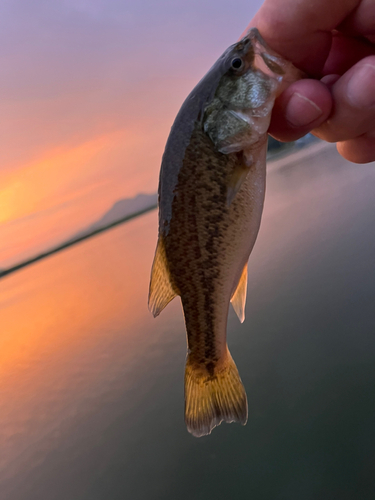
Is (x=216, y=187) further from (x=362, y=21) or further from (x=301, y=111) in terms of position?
(x=362, y=21)

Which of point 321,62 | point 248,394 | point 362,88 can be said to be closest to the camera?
point 362,88

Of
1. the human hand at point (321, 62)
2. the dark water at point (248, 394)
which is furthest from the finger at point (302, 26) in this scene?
the dark water at point (248, 394)

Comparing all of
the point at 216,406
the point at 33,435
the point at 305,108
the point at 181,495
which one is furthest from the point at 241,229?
the point at 33,435

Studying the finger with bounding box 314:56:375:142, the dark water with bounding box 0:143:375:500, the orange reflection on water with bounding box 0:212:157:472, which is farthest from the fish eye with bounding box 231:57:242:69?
the orange reflection on water with bounding box 0:212:157:472

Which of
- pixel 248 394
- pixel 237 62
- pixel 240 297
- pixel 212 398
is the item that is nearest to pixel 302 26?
pixel 237 62

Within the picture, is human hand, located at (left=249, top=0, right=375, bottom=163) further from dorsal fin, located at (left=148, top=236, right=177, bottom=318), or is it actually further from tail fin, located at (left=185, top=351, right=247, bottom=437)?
tail fin, located at (left=185, top=351, right=247, bottom=437)

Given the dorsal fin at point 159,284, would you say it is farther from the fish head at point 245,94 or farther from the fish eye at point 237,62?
the fish eye at point 237,62
